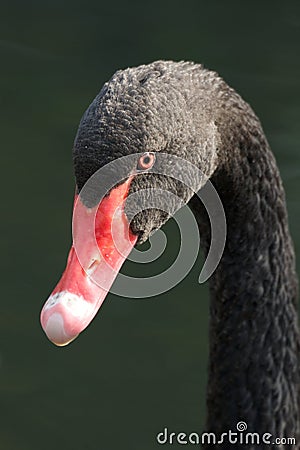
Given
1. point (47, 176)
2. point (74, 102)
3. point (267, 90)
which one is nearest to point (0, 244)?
point (47, 176)

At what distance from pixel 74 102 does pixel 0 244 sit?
922 mm

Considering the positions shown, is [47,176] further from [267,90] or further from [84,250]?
[84,250]

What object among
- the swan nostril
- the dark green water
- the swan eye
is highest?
the dark green water

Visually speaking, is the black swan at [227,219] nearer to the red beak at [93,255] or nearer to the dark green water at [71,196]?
the red beak at [93,255]

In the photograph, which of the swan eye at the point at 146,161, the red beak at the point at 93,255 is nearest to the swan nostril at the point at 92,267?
the red beak at the point at 93,255

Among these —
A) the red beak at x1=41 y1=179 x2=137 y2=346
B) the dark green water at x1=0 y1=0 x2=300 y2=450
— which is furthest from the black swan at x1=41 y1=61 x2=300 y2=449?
the dark green water at x1=0 y1=0 x2=300 y2=450

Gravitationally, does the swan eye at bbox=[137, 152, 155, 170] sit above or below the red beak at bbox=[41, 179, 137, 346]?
above

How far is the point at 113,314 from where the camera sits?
3607mm

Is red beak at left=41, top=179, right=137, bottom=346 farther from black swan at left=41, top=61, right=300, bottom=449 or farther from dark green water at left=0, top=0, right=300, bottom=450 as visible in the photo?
dark green water at left=0, top=0, right=300, bottom=450

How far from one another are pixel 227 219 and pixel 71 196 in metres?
1.71

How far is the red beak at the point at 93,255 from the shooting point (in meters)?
1.97

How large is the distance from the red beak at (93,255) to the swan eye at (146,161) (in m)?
0.05

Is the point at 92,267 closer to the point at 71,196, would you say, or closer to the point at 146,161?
the point at 146,161

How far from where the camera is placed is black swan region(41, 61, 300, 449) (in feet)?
6.48
